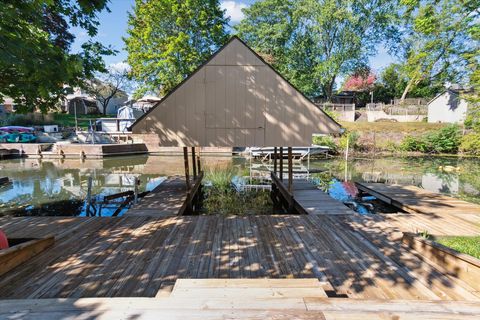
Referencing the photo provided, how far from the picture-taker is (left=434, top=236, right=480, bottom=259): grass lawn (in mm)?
6074

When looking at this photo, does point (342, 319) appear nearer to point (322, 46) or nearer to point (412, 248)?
point (412, 248)

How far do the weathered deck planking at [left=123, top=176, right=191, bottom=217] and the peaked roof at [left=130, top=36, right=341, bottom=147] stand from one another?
6.79 ft

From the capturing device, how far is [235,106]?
28.7 feet

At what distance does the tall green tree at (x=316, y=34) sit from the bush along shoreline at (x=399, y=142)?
13304 mm

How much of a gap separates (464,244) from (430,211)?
2783 mm

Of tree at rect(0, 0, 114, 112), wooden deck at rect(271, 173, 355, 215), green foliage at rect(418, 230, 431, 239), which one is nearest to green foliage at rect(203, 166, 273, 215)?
wooden deck at rect(271, 173, 355, 215)

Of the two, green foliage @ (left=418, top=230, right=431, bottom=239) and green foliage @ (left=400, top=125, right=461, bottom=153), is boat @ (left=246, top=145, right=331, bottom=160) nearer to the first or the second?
green foliage @ (left=400, top=125, right=461, bottom=153)

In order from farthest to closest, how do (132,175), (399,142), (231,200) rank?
(399,142)
(132,175)
(231,200)

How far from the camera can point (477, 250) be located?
6.07 meters

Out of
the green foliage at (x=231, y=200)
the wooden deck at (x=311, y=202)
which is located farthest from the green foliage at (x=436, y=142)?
the wooden deck at (x=311, y=202)

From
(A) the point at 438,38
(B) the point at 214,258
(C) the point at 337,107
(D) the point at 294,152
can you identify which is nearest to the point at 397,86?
(A) the point at 438,38

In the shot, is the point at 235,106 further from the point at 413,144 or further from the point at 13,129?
the point at 13,129

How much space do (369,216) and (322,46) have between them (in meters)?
37.9

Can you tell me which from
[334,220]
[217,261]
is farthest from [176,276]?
[334,220]
